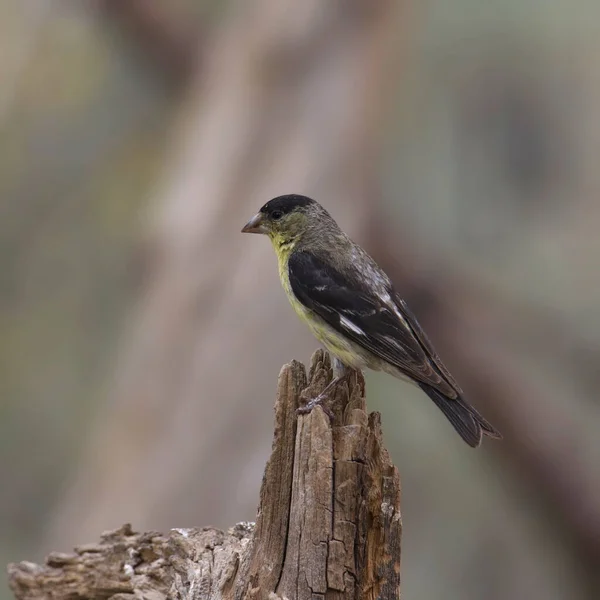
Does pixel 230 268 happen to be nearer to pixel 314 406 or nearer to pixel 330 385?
pixel 330 385

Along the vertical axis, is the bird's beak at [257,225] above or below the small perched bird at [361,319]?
above

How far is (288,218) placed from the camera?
572 cm

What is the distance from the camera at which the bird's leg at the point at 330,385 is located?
4.11 metres

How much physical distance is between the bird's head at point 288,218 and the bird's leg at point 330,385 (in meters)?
1.00

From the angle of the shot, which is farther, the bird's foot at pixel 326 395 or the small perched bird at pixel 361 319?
the small perched bird at pixel 361 319

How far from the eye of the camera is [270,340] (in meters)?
8.83

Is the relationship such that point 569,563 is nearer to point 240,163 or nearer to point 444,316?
point 444,316

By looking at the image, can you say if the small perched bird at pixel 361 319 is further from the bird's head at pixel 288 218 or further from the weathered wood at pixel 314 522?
the weathered wood at pixel 314 522

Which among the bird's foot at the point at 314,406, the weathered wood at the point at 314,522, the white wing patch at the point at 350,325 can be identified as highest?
the white wing patch at the point at 350,325

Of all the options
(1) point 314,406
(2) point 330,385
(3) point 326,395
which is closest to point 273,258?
(2) point 330,385

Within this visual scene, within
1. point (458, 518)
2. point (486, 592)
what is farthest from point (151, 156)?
point (486, 592)

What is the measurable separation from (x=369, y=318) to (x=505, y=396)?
3.77 metres

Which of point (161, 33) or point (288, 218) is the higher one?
point (161, 33)

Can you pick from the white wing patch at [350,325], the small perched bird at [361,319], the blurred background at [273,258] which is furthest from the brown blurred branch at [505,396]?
the white wing patch at [350,325]
